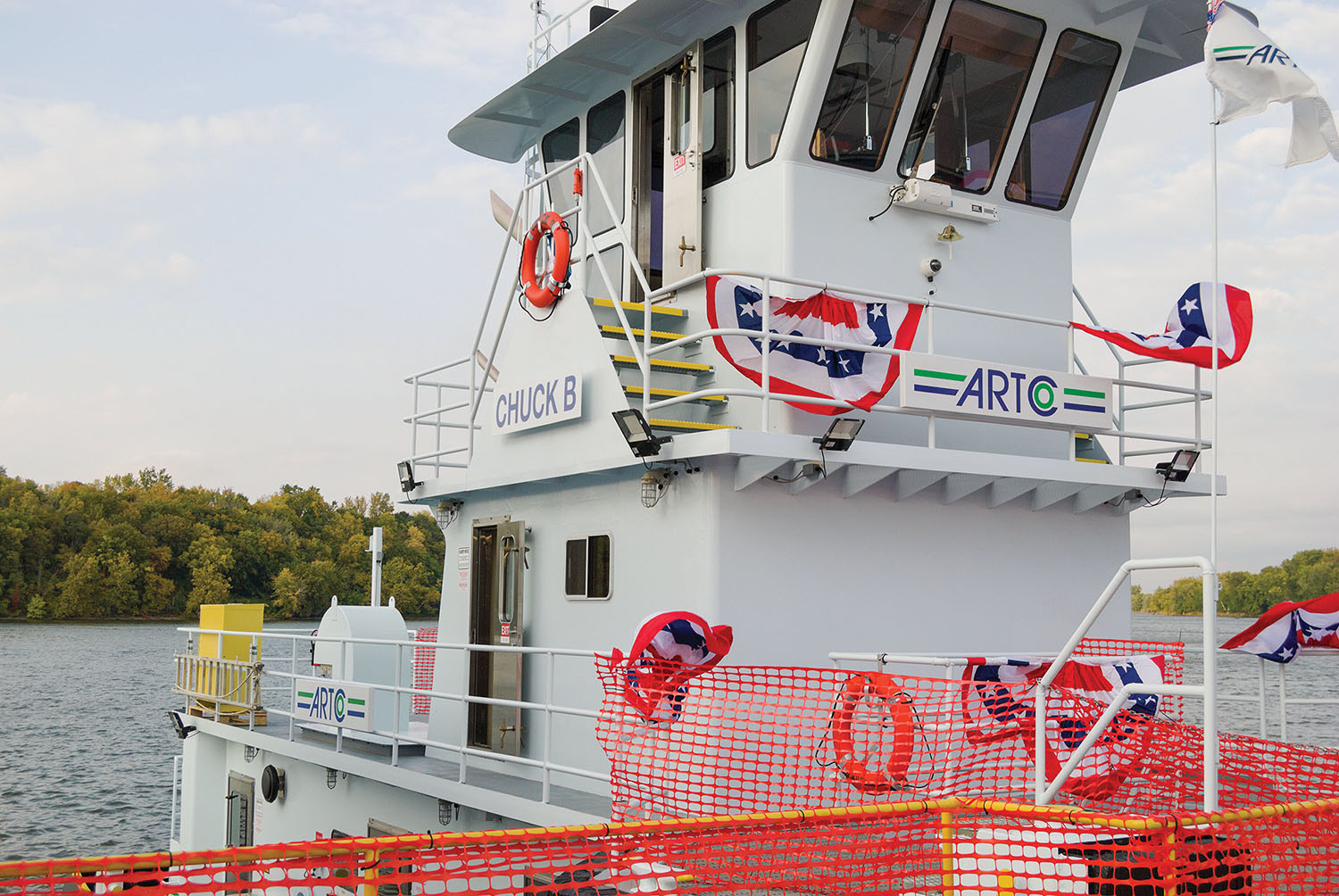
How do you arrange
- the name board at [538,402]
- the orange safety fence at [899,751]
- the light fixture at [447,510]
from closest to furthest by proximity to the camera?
1. the orange safety fence at [899,751]
2. the name board at [538,402]
3. the light fixture at [447,510]

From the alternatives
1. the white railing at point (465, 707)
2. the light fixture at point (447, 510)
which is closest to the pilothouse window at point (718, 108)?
the light fixture at point (447, 510)

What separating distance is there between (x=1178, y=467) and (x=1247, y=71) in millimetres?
3152

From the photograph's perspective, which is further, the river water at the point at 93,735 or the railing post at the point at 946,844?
the river water at the point at 93,735

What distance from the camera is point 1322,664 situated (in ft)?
348

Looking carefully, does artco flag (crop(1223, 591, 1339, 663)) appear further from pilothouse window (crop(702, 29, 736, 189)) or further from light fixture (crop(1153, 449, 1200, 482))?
pilothouse window (crop(702, 29, 736, 189))

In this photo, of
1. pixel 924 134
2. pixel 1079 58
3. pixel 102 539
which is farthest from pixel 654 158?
pixel 102 539

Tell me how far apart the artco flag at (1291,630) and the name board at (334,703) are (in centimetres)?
642

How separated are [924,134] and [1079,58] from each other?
1686 mm

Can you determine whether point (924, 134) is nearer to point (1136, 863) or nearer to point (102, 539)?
point (1136, 863)

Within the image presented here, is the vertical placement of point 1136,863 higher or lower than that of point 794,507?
lower

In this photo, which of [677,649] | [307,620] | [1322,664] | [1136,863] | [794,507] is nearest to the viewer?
[1136,863]

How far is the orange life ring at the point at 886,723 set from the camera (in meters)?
6.73

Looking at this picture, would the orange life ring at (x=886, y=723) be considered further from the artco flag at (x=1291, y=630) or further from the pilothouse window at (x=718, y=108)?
the pilothouse window at (x=718, y=108)

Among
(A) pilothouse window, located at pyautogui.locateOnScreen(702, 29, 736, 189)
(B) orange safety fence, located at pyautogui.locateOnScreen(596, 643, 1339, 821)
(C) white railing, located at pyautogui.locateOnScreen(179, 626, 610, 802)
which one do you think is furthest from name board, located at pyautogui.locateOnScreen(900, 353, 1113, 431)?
(C) white railing, located at pyautogui.locateOnScreen(179, 626, 610, 802)
